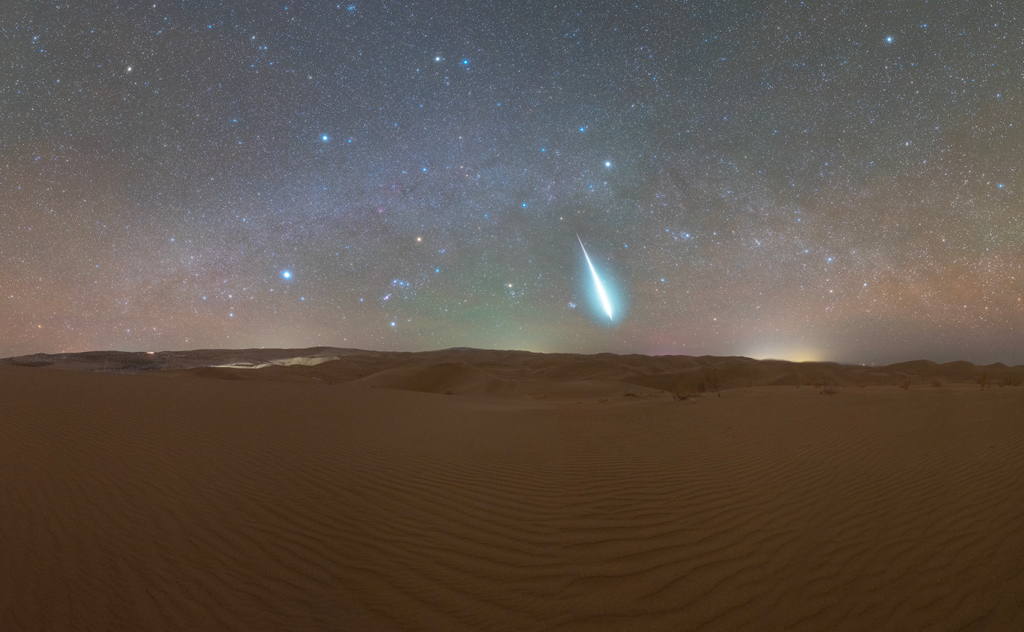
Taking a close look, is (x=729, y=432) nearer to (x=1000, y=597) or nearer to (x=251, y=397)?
(x=1000, y=597)

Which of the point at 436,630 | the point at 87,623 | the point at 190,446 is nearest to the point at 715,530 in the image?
the point at 436,630

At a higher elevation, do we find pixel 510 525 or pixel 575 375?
pixel 510 525

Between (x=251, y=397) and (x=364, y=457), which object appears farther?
(x=251, y=397)

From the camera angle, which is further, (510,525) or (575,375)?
(575,375)

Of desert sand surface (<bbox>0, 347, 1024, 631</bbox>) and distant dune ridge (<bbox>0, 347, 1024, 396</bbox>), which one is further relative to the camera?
distant dune ridge (<bbox>0, 347, 1024, 396</bbox>)

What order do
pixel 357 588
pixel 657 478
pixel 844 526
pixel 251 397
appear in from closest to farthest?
pixel 357 588 < pixel 844 526 < pixel 657 478 < pixel 251 397

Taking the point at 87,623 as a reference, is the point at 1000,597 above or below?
above

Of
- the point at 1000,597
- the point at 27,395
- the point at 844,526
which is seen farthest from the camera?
the point at 27,395

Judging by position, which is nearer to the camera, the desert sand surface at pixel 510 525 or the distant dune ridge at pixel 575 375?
the desert sand surface at pixel 510 525
